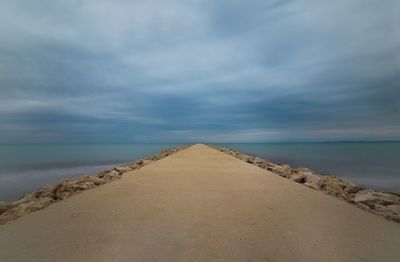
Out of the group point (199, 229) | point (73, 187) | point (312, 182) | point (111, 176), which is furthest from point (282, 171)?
point (199, 229)

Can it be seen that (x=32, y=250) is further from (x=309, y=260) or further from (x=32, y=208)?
(x=309, y=260)

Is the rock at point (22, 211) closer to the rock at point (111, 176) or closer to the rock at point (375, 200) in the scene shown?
the rock at point (111, 176)

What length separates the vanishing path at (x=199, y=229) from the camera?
2998mm

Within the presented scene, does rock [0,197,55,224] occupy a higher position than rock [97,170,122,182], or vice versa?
rock [97,170,122,182]

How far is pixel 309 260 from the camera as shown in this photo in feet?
9.52

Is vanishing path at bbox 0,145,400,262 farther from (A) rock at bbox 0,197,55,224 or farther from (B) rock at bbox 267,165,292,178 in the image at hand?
(B) rock at bbox 267,165,292,178

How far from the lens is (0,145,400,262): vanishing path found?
300cm

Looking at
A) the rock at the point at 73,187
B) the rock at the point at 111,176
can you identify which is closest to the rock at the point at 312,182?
the rock at the point at 111,176

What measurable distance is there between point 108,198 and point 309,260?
336 centimetres

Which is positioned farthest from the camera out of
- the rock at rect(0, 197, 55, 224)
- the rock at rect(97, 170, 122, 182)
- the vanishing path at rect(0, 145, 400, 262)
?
the rock at rect(97, 170, 122, 182)

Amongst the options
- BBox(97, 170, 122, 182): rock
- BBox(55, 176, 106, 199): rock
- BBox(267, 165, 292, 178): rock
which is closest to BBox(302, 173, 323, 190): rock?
BBox(267, 165, 292, 178): rock

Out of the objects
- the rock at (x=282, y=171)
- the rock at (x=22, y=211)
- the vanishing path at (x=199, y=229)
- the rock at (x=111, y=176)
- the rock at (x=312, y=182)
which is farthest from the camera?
the rock at (x=282, y=171)

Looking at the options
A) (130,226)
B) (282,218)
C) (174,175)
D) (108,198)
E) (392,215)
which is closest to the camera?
(130,226)

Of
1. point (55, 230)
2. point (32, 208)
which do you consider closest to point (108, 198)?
point (32, 208)
